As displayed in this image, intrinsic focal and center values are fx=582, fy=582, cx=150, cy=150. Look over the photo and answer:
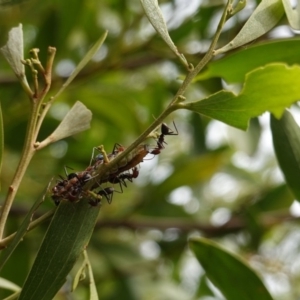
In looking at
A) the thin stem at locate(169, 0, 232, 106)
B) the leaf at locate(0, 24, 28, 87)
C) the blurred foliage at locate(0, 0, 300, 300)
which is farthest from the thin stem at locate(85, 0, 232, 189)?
the blurred foliage at locate(0, 0, 300, 300)

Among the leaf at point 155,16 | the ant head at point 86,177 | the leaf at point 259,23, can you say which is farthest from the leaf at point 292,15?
the ant head at point 86,177

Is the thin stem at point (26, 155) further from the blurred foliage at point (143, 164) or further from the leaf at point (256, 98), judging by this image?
the blurred foliage at point (143, 164)

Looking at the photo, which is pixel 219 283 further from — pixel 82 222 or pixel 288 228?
pixel 288 228

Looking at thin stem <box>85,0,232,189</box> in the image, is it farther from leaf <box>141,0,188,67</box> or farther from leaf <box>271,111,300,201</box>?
leaf <box>271,111,300,201</box>

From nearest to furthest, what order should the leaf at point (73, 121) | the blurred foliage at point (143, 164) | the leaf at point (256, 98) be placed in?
the leaf at point (256, 98) < the leaf at point (73, 121) < the blurred foliage at point (143, 164)

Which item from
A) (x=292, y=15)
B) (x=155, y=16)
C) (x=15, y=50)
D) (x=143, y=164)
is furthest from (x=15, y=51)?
(x=143, y=164)

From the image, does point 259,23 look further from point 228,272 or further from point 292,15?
point 228,272
